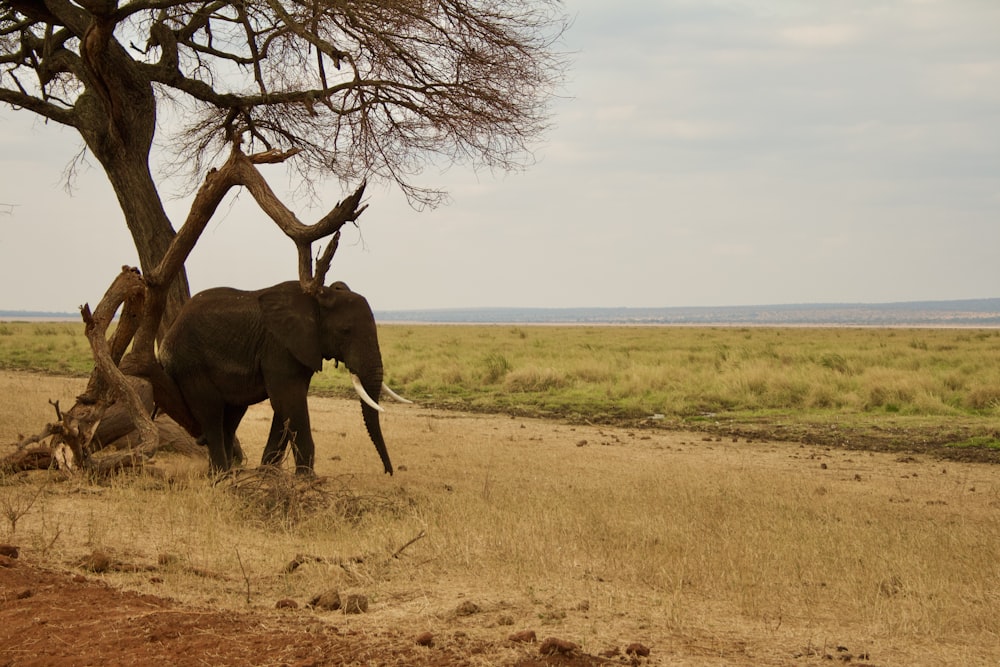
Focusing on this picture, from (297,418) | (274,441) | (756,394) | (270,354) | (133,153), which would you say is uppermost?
(133,153)

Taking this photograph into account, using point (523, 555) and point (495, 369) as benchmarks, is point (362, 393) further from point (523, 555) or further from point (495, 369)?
point (495, 369)

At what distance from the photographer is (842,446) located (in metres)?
15.0

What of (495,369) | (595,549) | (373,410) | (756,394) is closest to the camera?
(595,549)

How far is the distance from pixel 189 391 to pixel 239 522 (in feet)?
9.49

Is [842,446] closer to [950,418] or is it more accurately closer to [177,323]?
[950,418]

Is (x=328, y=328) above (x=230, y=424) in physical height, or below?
above

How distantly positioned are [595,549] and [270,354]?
14.0ft

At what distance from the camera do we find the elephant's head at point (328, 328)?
9898 millimetres

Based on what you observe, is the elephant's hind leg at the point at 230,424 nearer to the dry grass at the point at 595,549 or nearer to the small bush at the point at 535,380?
the dry grass at the point at 595,549

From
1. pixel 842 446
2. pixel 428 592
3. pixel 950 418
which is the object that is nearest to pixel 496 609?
pixel 428 592

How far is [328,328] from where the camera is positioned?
32.9ft

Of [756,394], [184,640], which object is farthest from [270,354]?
[756,394]

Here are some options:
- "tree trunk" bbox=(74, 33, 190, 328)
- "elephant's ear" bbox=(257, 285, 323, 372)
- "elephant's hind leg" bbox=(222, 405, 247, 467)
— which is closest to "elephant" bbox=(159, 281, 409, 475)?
"elephant's ear" bbox=(257, 285, 323, 372)

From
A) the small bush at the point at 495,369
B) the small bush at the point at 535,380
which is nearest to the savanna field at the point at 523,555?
the small bush at the point at 535,380
